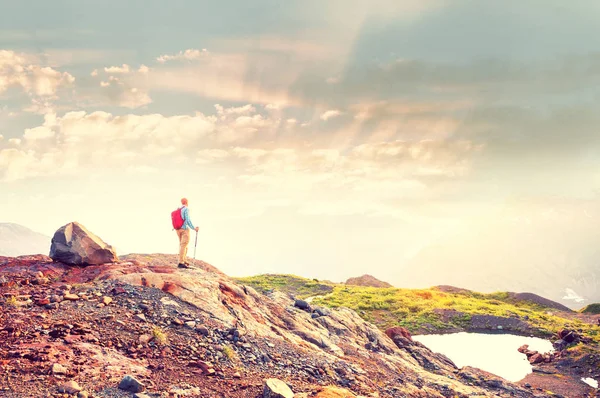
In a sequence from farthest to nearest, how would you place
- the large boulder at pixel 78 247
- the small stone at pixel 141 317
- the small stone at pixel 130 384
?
the large boulder at pixel 78 247 → the small stone at pixel 141 317 → the small stone at pixel 130 384

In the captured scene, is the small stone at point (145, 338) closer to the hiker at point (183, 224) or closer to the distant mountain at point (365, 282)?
the hiker at point (183, 224)

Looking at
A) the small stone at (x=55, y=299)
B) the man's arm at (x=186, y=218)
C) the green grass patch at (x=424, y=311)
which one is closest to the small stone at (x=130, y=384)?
the small stone at (x=55, y=299)

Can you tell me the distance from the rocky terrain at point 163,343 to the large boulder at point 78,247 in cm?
57

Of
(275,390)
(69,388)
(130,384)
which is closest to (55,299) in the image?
(69,388)

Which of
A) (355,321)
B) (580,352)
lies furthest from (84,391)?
(580,352)

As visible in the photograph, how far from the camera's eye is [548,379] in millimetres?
36750

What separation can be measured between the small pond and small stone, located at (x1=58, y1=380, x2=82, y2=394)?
118ft

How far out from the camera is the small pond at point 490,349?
39.4m

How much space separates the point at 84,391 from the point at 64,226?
13594 mm

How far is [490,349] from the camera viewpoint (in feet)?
151

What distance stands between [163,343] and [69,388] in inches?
175

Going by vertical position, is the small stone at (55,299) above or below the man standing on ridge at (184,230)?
below

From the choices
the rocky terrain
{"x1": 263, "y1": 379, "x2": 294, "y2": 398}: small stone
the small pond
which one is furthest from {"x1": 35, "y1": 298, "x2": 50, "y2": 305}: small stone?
the small pond

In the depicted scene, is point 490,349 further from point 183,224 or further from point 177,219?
point 177,219
